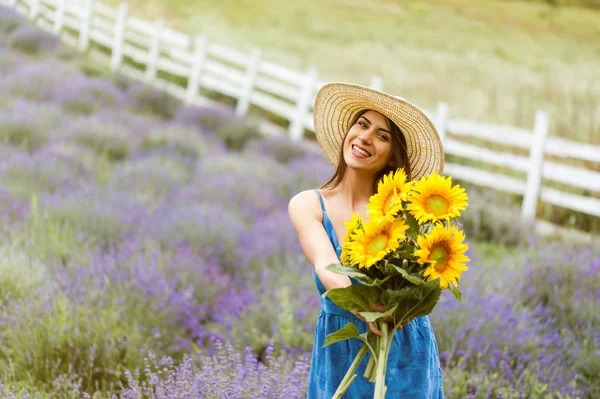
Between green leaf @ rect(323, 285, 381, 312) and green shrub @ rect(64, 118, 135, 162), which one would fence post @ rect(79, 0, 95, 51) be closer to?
green shrub @ rect(64, 118, 135, 162)

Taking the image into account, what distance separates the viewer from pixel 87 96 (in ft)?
28.1

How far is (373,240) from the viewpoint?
1450 millimetres

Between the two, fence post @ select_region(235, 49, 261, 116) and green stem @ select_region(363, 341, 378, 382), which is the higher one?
fence post @ select_region(235, 49, 261, 116)

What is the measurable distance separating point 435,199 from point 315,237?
426mm

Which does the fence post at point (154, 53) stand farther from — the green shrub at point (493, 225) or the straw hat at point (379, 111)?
the straw hat at point (379, 111)

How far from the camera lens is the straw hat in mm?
1807

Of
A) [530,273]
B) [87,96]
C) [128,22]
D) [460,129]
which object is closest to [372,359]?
[530,273]

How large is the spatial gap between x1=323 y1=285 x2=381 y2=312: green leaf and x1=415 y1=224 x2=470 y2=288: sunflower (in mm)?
128

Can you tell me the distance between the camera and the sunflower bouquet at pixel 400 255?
143 centimetres

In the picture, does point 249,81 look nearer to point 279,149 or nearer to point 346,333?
point 279,149

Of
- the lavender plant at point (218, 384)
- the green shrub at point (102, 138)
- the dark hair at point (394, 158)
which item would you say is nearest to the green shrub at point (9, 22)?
the green shrub at point (102, 138)

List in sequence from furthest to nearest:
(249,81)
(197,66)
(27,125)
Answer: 1. (197,66)
2. (249,81)
3. (27,125)

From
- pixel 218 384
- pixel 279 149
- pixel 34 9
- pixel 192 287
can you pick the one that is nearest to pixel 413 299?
pixel 218 384

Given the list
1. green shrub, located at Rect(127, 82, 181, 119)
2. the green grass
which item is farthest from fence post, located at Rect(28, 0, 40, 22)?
green shrub, located at Rect(127, 82, 181, 119)
